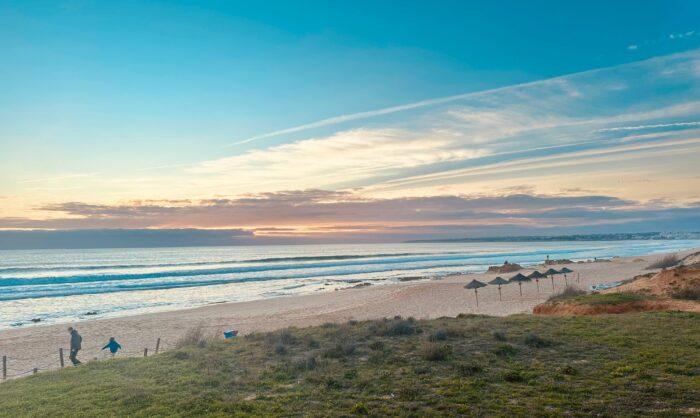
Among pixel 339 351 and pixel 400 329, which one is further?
pixel 400 329

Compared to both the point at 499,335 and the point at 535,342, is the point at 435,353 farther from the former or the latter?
the point at 535,342

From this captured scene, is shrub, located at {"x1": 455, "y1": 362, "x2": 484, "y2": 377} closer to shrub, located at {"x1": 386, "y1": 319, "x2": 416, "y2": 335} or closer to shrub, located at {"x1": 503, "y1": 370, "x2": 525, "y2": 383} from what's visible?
shrub, located at {"x1": 503, "y1": 370, "x2": 525, "y2": 383}

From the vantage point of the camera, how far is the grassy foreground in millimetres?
8406

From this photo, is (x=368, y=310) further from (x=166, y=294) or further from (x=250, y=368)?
(x=166, y=294)

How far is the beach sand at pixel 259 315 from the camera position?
73.2 ft

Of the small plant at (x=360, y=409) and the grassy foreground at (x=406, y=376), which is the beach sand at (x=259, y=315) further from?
the small plant at (x=360, y=409)

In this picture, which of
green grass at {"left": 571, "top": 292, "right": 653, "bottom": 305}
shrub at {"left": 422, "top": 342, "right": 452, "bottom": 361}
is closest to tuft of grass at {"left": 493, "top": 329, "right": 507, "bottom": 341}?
shrub at {"left": 422, "top": 342, "right": 452, "bottom": 361}

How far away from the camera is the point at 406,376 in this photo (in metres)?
10.4

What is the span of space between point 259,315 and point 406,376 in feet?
75.3

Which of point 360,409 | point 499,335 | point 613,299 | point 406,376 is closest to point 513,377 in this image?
point 406,376

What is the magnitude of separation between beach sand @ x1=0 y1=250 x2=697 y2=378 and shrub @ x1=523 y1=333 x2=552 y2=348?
13.2m

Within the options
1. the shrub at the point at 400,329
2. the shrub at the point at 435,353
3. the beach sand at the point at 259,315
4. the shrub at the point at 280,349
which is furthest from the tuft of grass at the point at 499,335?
the beach sand at the point at 259,315

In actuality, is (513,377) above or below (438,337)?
above

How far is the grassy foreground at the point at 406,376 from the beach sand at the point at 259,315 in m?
8.96
